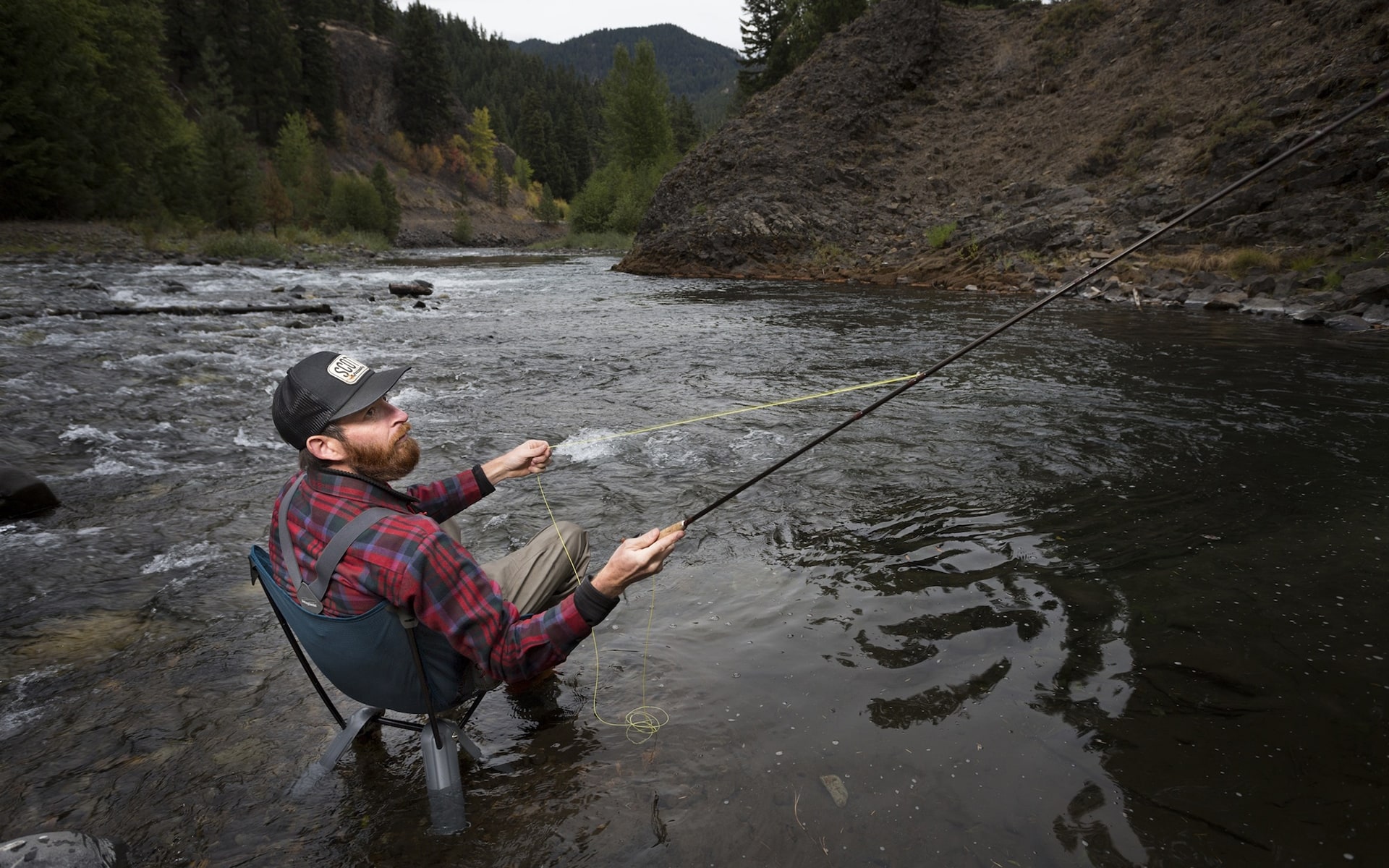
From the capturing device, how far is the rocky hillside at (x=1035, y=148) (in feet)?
57.2

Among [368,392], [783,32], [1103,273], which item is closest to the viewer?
[368,392]

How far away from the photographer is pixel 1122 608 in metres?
3.94

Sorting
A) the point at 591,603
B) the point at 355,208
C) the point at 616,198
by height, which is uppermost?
the point at 616,198

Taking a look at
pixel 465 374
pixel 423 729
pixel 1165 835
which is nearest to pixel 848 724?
pixel 1165 835

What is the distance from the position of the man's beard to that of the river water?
1342mm

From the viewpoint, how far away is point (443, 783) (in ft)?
8.47

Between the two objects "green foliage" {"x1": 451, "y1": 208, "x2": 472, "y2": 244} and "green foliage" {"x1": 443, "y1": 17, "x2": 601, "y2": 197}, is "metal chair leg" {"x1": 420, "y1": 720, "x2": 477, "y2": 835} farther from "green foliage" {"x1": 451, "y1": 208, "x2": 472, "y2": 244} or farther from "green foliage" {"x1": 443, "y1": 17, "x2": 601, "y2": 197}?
"green foliage" {"x1": 443, "y1": 17, "x2": 601, "y2": 197}

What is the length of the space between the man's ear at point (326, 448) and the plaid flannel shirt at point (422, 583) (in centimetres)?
6

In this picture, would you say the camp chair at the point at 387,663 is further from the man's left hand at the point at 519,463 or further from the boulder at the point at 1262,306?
the boulder at the point at 1262,306

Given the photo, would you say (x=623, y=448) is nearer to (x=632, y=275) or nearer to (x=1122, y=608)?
(x=1122, y=608)

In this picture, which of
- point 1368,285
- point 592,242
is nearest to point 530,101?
point 592,242

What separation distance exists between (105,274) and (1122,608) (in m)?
27.4

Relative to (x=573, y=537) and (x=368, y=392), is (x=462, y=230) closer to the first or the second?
(x=573, y=537)

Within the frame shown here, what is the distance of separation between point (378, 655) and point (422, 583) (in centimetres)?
36
